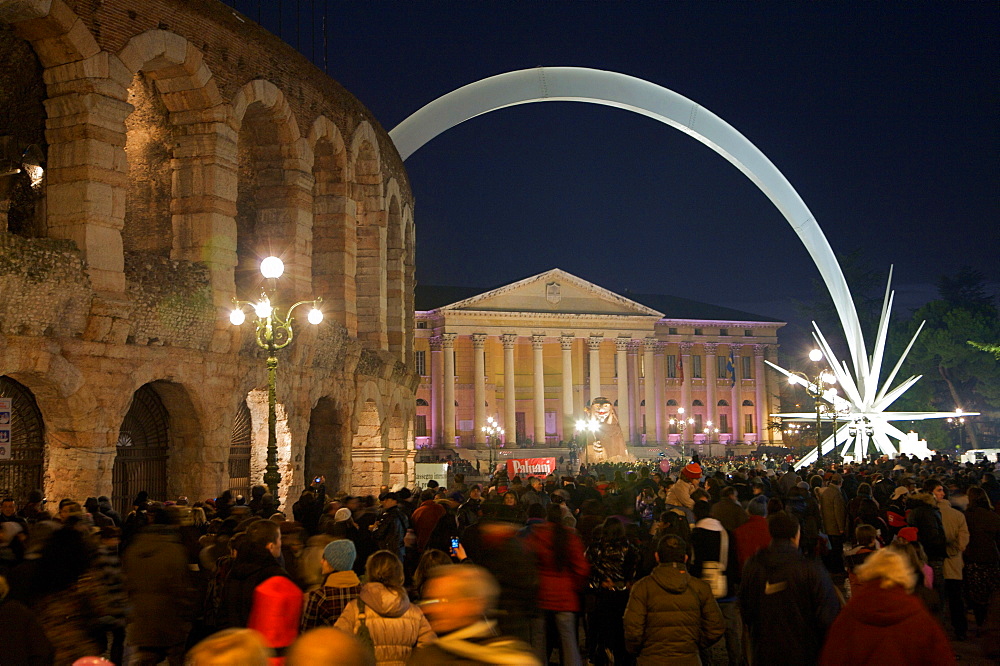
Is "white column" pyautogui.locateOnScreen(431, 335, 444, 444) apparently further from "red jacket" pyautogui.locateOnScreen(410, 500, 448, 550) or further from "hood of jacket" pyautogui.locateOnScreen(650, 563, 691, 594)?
"hood of jacket" pyautogui.locateOnScreen(650, 563, 691, 594)

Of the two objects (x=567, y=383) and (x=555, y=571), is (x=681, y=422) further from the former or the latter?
(x=555, y=571)

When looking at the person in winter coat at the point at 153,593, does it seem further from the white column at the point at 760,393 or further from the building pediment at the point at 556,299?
the white column at the point at 760,393

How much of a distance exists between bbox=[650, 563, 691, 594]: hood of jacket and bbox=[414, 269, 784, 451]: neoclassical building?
2721 inches

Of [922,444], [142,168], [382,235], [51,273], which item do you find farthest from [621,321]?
[51,273]

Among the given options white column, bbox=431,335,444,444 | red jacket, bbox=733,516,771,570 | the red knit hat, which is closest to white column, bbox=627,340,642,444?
white column, bbox=431,335,444,444

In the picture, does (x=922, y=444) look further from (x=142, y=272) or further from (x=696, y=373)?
(x=696, y=373)

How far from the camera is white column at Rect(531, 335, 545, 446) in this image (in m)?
77.2

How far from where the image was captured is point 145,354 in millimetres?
15852

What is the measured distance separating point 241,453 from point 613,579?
13.8 metres

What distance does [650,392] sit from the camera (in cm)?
8112

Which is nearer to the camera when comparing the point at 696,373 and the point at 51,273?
the point at 51,273

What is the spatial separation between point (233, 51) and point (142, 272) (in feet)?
16.8

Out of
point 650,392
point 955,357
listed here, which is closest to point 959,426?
point 955,357

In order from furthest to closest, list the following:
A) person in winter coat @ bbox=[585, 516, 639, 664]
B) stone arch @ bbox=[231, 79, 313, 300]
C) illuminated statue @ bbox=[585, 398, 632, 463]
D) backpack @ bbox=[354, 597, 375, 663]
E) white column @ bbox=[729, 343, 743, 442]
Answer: white column @ bbox=[729, 343, 743, 442] → illuminated statue @ bbox=[585, 398, 632, 463] → stone arch @ bbox=[231, 79, 313, 300] → person in winter coat @ bbox=[585, 516, 639, 664] → backpack @ bbox=[354, 597, 375, 663]
